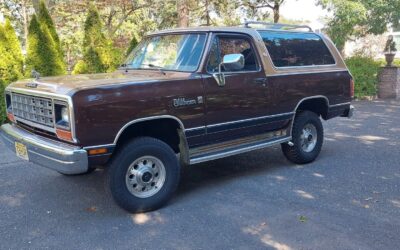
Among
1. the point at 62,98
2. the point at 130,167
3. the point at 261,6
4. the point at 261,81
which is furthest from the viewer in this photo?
the point at 261,6

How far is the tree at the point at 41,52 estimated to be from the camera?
34.4ft

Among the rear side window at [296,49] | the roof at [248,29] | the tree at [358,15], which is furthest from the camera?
the tree at [358,15]

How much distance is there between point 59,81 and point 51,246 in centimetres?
177

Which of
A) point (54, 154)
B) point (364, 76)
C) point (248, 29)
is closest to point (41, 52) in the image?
point (248, 29)

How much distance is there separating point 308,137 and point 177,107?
2.82 m

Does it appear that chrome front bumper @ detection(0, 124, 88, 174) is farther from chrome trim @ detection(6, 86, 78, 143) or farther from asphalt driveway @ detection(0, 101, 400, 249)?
asphalt driveway @ detection(0, 101, 400, 249)

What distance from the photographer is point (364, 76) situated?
15039 mm

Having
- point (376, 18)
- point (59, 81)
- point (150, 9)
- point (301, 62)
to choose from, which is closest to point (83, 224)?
A: point (59, 81)

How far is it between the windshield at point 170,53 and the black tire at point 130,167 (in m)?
1.10

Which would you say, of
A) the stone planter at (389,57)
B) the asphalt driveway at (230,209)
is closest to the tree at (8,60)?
the asphalt driveway at (230,209)

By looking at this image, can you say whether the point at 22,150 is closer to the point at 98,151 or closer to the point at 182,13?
the point at 98,151

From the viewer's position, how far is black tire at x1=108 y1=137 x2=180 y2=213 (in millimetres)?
4359

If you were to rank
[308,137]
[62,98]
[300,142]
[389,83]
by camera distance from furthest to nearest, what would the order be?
1. [389,83]
2. [308,137]
3. [300,142]
4. [62,98]

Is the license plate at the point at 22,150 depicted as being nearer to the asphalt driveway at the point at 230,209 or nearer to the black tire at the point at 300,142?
the asphalt driveway at the point at 230,209
